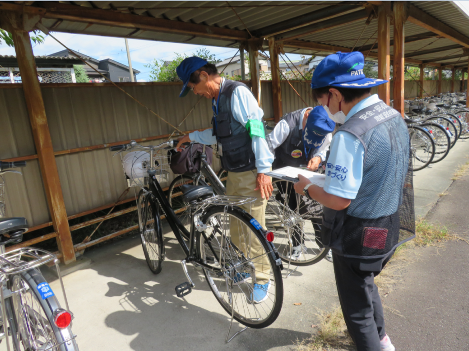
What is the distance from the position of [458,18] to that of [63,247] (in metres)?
8.19

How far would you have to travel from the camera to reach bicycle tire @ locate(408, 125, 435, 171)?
21.4 ft

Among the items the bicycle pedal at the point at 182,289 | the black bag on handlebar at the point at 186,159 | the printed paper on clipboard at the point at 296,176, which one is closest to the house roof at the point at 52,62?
the black bag on handlebar at the point at 186,159

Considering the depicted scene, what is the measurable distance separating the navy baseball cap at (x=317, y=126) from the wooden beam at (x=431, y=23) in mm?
3729

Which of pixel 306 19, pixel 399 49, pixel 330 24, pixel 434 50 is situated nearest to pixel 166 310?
pixel 306 19

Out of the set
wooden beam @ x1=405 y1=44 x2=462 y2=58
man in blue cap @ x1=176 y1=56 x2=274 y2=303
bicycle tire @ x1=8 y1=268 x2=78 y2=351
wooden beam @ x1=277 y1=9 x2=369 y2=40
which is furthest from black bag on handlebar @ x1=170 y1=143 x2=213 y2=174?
wooden beam @ x1=405 y1=44 x2=462 y2=58

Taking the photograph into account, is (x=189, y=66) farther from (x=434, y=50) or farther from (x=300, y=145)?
(x=434, y=50)

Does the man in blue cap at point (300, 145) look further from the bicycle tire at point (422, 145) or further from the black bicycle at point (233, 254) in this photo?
the bicycle tire at point (422, 145)

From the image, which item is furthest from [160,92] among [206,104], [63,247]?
[63,247]

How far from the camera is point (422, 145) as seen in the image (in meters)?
6.74

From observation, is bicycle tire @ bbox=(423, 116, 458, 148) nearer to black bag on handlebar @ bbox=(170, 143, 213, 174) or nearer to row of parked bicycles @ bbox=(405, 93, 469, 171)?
row of parked bicycles @ bbox=(405, 93, 469, 171)

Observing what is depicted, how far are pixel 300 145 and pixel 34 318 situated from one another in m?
2.46

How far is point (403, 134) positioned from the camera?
1.62m

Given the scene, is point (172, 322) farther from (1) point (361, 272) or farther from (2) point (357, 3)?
(2) point (357, 3)

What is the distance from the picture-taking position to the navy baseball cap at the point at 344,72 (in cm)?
151
